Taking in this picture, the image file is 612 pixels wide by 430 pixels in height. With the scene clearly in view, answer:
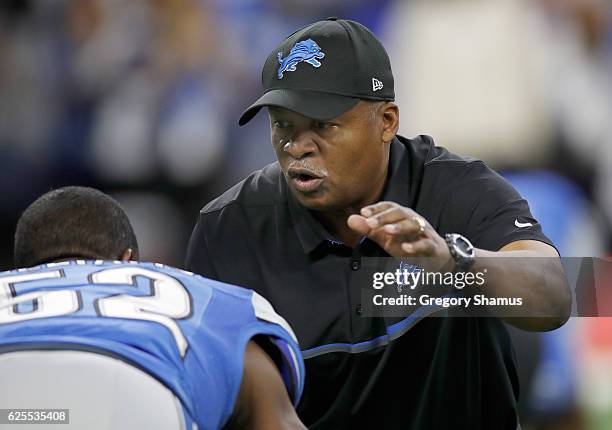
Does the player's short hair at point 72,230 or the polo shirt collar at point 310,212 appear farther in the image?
the polo shirt collar at point 310,212

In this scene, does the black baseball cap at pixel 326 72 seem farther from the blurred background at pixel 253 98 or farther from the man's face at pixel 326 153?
the blurred background at pixel 253 98

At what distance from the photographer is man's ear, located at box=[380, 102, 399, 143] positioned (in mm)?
3279

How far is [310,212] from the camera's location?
3354 millimetres

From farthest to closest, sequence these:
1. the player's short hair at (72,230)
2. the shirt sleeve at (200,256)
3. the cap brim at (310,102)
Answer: the shirt sleeve at (200,256)
the cap brim at (310,102)
the player's short hair at (72,230)

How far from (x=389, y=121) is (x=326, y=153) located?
0.28 metres

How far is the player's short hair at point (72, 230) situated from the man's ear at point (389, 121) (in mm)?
1010

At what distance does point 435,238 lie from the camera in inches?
102

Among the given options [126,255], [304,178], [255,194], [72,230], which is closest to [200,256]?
[255,194]

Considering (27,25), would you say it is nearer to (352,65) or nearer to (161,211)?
(161,211)

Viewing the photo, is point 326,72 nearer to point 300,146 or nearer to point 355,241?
point 300,146

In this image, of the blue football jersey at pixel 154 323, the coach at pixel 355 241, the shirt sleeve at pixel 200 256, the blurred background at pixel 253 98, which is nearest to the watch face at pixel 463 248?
the coach at pixel 355 241

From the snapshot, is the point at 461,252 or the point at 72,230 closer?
the point at 72,230

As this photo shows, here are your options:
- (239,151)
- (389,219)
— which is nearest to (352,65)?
(389,219)

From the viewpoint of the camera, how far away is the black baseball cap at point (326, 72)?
3.11m
